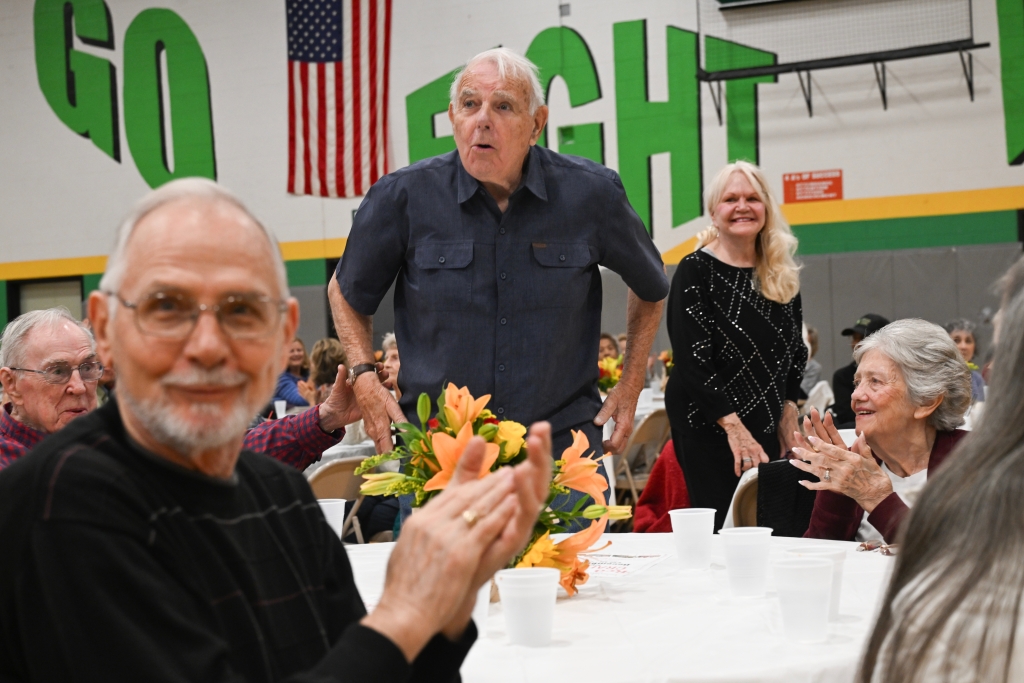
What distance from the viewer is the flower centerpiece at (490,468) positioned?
169 cm

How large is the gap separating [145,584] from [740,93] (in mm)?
10116

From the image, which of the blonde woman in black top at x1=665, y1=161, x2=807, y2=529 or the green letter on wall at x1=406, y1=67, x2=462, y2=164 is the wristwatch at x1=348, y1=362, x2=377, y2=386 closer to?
the blonde woman in black top at x1=665, y1=161, x2=807, y2=529

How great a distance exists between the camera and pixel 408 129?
11383mm

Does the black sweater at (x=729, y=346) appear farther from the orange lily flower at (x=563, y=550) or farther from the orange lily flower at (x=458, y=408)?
the orange lily flower at (x=458, y=408)

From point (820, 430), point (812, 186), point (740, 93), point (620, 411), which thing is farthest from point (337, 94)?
point (820, 430)

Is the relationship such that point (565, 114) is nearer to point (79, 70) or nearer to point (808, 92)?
point (808, 92)

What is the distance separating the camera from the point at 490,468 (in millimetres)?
1706

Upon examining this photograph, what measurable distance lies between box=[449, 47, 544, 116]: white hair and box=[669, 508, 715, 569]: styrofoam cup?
1176 millimetres

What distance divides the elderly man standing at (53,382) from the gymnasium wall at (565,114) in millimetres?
7499

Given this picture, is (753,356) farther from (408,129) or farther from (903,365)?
(408,129)

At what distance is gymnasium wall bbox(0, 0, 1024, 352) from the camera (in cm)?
970

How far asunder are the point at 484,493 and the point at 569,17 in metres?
10.4

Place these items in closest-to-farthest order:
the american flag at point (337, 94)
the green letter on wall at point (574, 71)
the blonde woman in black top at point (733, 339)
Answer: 1. the blonde woman in black top at point (733, 339)
2. the green letter on wall at point (574, 71)
3. the american flag at point (337, 94)

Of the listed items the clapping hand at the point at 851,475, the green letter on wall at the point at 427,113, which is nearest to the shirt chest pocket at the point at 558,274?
the clapping hand at the point at 851,475
